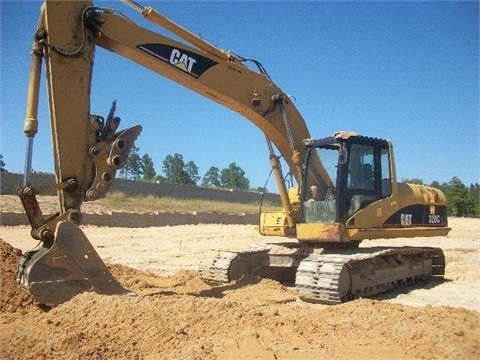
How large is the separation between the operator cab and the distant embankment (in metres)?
3.26

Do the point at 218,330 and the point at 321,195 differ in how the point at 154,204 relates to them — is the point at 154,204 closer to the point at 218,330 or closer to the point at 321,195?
the point at 321,195

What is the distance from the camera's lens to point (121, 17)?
6703 mm

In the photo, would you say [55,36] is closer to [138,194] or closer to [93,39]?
[93,39]

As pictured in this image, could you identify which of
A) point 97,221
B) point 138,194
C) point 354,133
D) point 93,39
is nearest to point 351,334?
point 354,133

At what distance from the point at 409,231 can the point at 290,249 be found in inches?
85.0

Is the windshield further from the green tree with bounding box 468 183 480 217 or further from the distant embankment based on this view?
the green tree with bounding box 468 183 480 217

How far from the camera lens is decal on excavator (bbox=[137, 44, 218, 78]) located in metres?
6.91

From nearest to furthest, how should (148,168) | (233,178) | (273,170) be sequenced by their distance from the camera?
(273,170), (148,168), (233,178)

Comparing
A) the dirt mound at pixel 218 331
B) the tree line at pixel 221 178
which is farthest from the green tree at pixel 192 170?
the dirt mound at pixel 218 331

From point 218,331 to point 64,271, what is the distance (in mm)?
2147

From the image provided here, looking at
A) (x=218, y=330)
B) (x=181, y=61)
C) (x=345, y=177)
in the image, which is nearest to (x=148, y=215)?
(x=345, y=177)

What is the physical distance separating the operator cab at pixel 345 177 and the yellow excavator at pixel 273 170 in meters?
0.02

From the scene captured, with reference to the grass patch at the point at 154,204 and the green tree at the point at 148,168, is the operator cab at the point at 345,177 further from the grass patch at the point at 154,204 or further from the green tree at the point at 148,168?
the green tree at the point at 148,168

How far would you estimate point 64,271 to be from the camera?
18.9 ft
